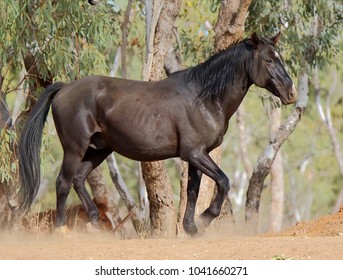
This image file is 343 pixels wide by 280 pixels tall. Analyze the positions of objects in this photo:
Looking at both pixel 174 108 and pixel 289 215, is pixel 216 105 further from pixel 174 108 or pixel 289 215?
pixel 289 215

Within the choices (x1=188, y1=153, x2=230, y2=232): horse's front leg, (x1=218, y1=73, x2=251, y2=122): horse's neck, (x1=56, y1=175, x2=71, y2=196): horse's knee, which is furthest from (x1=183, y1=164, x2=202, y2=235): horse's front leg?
(x1=56, y1=175, x2=71, y2=196): horse's knee

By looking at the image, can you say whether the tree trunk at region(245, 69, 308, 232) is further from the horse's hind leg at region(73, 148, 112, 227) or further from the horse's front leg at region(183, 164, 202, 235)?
the horse's front leg at region(183, 164, 202, 235)

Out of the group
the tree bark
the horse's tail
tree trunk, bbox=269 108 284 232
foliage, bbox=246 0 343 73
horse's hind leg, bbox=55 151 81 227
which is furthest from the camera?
tree trunk, bbox=269 108 284 232

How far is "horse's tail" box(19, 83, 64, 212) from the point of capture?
473 inches

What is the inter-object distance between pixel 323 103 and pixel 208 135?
1252 inches

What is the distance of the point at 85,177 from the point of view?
39.2 ft

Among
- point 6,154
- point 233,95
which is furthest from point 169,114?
point 6,154

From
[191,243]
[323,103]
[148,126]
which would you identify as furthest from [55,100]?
[323,103]

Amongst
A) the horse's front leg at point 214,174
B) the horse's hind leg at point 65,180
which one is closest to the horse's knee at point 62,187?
the horse's hind leg at point 65,180

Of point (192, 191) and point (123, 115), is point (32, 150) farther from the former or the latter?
point (192, 191)

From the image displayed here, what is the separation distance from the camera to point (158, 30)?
1491 cm

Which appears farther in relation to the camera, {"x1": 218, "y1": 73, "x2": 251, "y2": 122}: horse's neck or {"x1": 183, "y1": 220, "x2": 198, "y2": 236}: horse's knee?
{"x1": 218, "y1": 73, "x2": 251, "y2": 122}: horse's neck

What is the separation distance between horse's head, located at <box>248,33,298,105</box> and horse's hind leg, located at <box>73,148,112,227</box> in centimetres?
232

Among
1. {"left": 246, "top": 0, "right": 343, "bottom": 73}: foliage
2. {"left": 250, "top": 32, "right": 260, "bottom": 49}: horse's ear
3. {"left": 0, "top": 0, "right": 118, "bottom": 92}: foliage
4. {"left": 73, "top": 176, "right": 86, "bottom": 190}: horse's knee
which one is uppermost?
{"left": 246, "top": 0, "right": 343, "bottom": 73}: foliage
